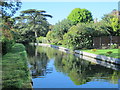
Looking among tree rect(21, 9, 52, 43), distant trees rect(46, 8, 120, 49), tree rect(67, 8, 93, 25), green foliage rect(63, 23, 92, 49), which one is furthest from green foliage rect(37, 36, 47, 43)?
green foliage rect(63, 23, 92, 49)

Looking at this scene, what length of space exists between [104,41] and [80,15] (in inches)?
892

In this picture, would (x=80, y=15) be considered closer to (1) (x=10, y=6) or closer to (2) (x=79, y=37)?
(2) (x=79, y=37)

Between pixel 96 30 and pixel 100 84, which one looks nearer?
pixel 100 84

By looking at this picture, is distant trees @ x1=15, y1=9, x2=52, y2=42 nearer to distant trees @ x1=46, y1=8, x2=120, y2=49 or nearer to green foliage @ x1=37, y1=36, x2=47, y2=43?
green foliage @ x1=37, y1=36, x2=47, y2=43

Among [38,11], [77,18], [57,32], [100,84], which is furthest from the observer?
[38,11]

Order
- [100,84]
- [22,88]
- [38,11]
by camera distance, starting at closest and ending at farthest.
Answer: [22,88] → [100,84] → [38,11]

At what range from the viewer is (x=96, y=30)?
28688 mm

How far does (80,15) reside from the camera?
166ft

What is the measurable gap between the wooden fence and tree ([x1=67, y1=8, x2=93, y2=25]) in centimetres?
2134

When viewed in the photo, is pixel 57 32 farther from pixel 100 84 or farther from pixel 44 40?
pixel 100 84

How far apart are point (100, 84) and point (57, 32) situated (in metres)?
28.1

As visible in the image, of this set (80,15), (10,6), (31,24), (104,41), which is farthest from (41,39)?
(10,6)

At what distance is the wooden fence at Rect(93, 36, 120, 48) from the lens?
92.6 feet

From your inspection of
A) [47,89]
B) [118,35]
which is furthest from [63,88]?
[118,35]
